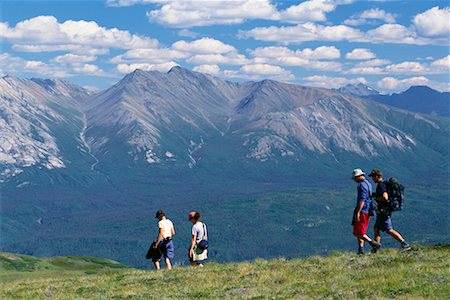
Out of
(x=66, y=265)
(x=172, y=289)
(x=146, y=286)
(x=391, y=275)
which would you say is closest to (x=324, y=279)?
(x=391, y=275)

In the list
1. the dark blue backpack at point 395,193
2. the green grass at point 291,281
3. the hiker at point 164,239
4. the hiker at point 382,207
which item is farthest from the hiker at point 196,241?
the dark blue backpack at point 395,193

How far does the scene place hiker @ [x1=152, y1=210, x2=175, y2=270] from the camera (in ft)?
108

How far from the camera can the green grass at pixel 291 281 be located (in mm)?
20828

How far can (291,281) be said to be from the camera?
78.9 feet

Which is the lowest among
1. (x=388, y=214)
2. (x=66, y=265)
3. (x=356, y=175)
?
(x=66, y=265)

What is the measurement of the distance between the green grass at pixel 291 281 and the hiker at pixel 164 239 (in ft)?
6.25

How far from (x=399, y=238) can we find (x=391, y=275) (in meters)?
7.64

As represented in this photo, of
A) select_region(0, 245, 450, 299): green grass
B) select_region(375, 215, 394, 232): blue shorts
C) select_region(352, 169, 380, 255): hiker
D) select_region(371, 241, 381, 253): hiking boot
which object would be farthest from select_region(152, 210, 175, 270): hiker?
select_region(375, 215, 394, 232): blue shorts

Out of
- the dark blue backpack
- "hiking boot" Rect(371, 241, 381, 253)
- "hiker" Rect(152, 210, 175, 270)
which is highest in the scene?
the dark blue backpack

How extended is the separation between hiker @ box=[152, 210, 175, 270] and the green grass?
190 centimetres

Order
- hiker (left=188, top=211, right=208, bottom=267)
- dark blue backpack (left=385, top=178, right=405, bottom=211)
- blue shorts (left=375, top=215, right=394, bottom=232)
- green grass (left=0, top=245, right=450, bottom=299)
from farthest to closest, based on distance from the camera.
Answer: hiker (left=188, top=211, right=208, bottom=267), blue shorts (left=375, top=215, right=394, bottom=232), dark blue backpack (left=385, top=178, right=405, bottom=211), green grass (left=0, top=245, right=450, bottom=299)

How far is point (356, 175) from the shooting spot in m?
29.6

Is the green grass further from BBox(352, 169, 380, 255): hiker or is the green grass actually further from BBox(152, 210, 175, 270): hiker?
BBox(152, 210, 175, 270): hiker

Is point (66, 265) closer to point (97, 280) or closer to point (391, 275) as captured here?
point (97, 280)
